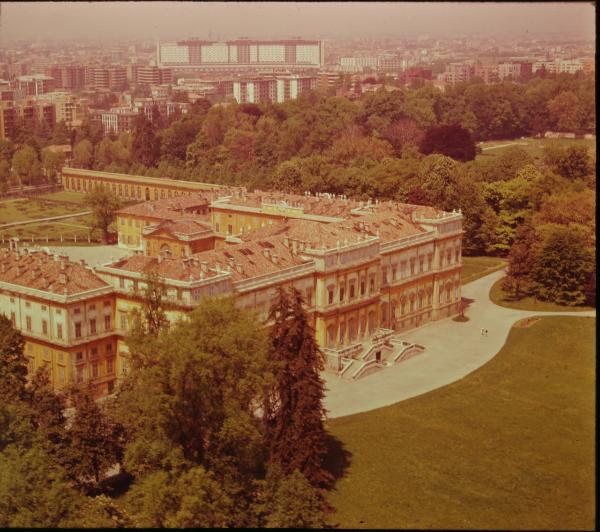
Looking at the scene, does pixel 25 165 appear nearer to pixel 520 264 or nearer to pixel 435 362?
pixel 520 264

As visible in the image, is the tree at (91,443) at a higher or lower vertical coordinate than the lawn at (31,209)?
higher

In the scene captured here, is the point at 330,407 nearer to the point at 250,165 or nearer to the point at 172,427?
the point at 172,427

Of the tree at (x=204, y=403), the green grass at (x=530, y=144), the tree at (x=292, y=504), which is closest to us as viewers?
the tree at (x=292, y=504)

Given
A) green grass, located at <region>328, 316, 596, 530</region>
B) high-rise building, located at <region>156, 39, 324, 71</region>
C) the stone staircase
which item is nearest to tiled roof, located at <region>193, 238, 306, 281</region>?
the stone staircase

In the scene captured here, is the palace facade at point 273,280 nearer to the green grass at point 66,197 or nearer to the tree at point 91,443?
the tree at point 91,443

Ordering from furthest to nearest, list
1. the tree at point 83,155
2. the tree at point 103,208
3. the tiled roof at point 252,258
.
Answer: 1. the tree at point 83,155
2. the tree at point 103,208
3. the tiled roof at point 252,258

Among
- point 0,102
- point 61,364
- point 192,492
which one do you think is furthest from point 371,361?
point 0,102

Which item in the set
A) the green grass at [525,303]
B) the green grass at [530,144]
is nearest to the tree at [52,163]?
the green grass at [530,144]
